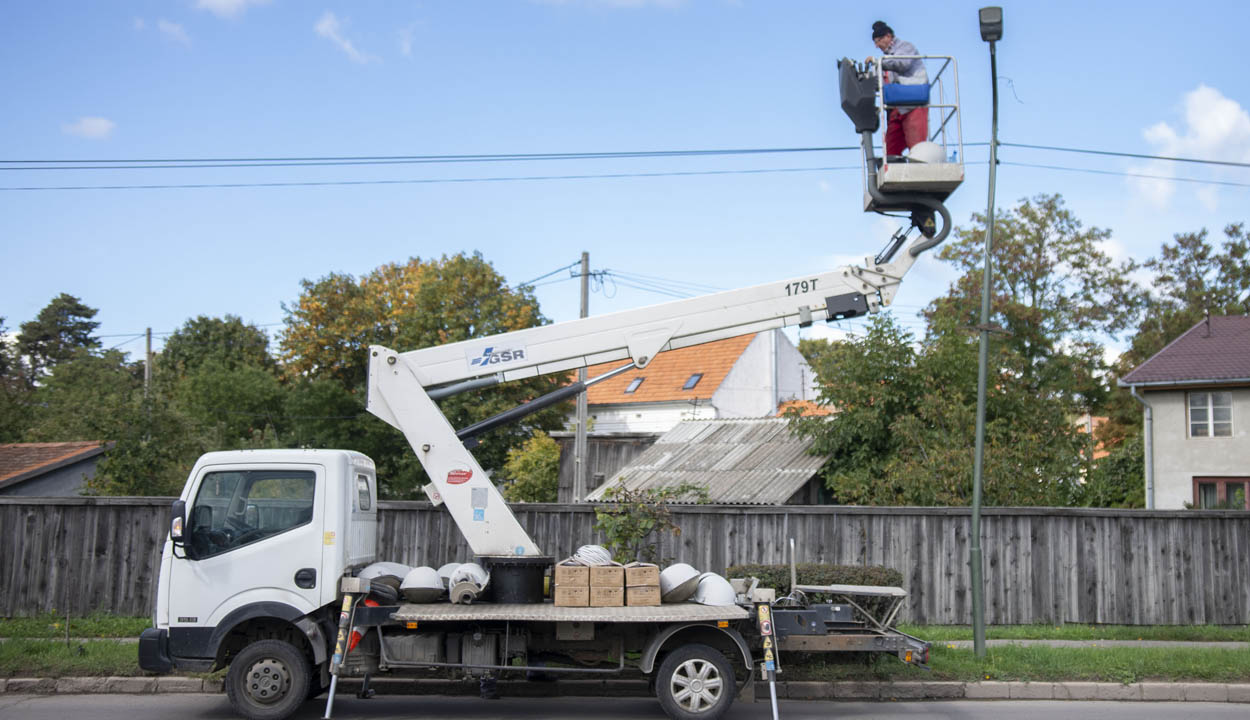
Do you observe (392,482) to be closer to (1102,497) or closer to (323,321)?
(323,321)

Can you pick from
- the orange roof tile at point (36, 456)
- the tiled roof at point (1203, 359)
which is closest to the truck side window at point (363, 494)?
the orange roof tile at point (36, 456)

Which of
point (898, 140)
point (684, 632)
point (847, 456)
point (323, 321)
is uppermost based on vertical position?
point (323, 321)

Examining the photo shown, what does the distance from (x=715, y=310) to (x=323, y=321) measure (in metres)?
37.0

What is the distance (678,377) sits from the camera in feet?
148

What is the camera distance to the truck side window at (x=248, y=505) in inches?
351

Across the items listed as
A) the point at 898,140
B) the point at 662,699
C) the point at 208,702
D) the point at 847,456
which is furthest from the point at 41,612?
the point at 847,456

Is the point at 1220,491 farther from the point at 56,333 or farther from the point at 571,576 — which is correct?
the point at 56,333

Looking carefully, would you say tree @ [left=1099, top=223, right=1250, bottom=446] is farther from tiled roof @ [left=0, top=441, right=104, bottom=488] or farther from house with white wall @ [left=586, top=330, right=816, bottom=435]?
tiled roof @ [left=0, top=441, right=104, bottom=488]

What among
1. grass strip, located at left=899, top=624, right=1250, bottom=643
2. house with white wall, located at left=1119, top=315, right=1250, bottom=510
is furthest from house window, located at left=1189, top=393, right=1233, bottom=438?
grass strip, located at left=899, top=624, right=1250, bottom=643

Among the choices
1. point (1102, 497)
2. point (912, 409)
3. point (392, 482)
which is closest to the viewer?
point (912, 409)

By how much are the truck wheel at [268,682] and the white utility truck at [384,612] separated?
0.01m

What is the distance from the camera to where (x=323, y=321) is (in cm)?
4391

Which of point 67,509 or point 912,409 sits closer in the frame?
point 67,509

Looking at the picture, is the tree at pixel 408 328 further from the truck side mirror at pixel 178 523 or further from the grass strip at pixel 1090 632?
the truck side mirror at pixel 178 523
